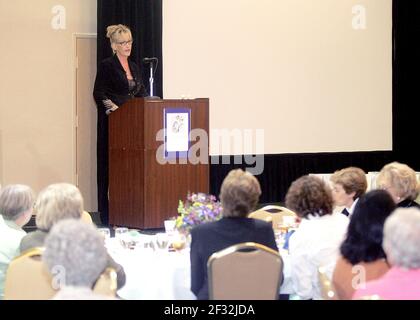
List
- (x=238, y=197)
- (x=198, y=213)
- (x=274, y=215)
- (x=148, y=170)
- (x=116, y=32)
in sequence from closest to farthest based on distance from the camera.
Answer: (x=238, y=197) < (x=198, y=213) < (x=274, y=215) < (x=148, y=170) < (x=116, y=32)

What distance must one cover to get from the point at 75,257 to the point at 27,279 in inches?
38.9

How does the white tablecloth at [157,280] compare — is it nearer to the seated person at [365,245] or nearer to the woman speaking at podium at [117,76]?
the seated person at [365,245]

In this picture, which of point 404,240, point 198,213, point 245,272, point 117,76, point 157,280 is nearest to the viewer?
point 404,240

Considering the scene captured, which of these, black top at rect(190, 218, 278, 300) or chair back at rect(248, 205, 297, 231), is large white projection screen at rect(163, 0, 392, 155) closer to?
chair back at rect(248, 205, 297, 231)

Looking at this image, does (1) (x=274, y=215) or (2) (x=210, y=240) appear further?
(1) (x=274, y=215)

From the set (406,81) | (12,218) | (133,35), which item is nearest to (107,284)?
(12,218)

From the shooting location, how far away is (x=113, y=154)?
7.12 m

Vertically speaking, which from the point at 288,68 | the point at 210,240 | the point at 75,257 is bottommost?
the point at 210,240

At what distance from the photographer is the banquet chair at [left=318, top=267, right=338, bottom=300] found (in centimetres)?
354

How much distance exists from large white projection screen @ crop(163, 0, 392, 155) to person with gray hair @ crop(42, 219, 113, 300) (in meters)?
6.35

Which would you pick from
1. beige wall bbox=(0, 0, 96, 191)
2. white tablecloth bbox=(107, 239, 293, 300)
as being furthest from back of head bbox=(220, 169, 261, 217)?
beige wall bbox=(0, 0, 96, 191)

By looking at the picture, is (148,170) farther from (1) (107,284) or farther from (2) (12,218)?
(1) (107,284)

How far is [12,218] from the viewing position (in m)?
4.09

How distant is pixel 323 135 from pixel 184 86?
2308 mm
